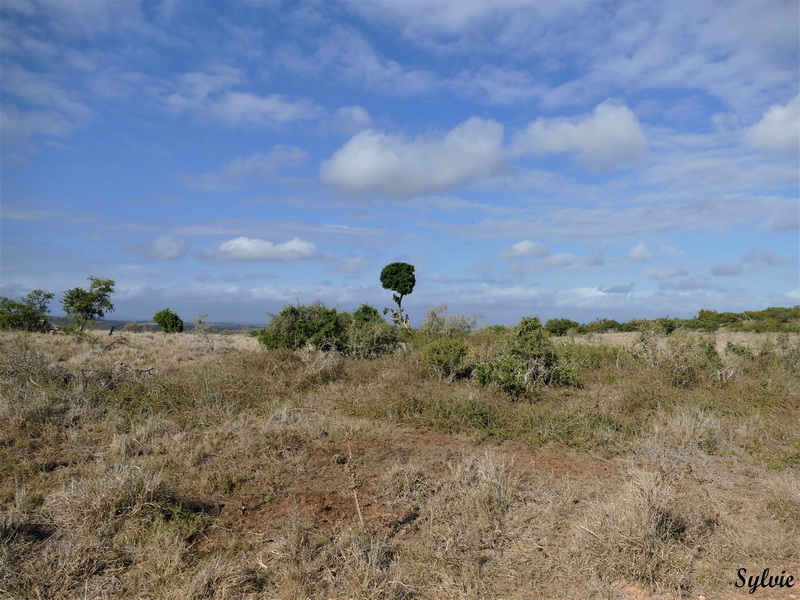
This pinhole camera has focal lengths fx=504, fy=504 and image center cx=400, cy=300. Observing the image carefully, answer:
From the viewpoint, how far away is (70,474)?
6246mm

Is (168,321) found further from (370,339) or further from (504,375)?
(504,375)

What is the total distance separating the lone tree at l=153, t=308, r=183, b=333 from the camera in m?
29.7

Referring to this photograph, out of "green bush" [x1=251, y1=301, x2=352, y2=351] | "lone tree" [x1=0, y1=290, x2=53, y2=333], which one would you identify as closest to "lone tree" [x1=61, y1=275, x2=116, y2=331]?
"lone tree" [x1=0, y1=290, x2=53, y2=333]

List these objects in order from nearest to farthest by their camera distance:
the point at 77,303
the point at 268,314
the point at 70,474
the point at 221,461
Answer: the point at 70,474
the point at 221,461
the point at 268,314
the point at 77,303

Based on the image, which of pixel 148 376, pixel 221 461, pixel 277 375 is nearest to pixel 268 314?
pixel 277 375

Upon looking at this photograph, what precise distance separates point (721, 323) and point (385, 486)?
106 feet

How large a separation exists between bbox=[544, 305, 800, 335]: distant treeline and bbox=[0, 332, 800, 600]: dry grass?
61.5 feet

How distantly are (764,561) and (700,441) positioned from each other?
3.25 m

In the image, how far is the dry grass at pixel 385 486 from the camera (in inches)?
173

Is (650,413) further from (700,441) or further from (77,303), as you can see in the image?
(77,303)

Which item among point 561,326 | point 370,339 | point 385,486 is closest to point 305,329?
point 370,339

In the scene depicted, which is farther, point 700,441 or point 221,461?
point 700,441

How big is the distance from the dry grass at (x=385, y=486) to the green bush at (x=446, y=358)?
1532mm

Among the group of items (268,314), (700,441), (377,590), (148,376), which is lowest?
(377,590)
